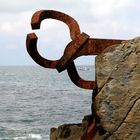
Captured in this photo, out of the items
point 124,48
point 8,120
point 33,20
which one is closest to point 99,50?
point 124,48

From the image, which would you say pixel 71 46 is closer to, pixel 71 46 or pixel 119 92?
pixel 71 46

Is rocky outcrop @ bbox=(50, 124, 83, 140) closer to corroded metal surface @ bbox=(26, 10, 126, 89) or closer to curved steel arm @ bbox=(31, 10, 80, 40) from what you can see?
corroded metal surface @ bbox=(26, 10, 126, 89)

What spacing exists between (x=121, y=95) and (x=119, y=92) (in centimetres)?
4

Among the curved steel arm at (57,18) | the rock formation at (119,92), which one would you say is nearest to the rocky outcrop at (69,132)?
the rock formation at (119,92)

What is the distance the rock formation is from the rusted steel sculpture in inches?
14.8

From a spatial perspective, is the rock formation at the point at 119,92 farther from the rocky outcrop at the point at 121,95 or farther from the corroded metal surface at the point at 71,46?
the corroded metal surface at the point at 71,46

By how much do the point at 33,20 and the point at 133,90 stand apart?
63.6 inches

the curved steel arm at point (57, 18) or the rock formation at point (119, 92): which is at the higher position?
the curved steel arm at point (57, 18)

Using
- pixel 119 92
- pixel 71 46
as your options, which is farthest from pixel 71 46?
pixel 119 92

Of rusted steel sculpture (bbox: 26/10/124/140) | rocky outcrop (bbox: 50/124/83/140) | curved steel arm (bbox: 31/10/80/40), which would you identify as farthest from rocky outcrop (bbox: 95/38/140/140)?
curved steel arm (bbox: 31/10/80/40)

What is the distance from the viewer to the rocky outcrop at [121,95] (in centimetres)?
559

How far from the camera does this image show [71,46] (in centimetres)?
616

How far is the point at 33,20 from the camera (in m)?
6.13

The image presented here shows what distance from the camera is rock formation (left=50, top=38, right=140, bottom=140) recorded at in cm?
560
